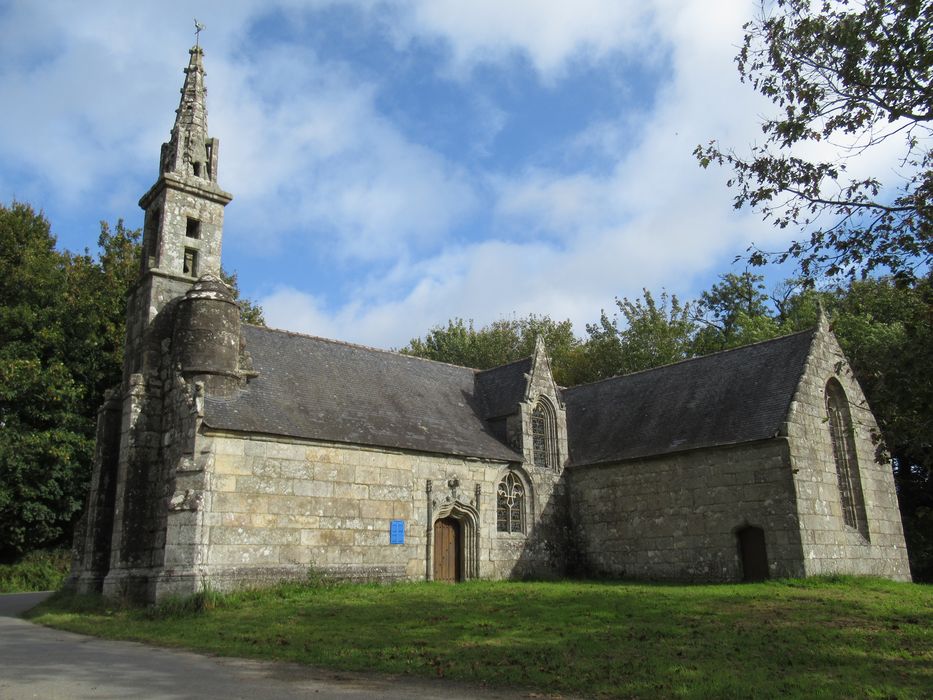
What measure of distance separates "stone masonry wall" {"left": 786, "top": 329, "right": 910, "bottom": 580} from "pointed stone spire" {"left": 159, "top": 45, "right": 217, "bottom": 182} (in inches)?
762

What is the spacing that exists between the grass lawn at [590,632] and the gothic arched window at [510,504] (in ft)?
15.2

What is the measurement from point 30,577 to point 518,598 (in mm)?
23525

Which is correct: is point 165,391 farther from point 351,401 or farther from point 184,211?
point 184,211

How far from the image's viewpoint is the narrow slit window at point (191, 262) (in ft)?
77.5

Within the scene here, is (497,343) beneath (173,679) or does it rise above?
above

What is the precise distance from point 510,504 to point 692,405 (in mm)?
6732

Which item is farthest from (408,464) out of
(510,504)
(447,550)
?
(510,504)

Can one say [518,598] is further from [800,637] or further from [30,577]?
[30,577]

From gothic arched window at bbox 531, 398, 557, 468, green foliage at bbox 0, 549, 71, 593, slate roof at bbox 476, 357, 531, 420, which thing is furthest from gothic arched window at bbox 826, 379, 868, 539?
green foliage at bbox 0, 549, 71, 593

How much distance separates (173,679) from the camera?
10031 mm

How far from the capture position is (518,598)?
57.7 ft

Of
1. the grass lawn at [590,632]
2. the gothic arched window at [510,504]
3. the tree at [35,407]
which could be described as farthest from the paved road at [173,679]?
the tree at [35,407]

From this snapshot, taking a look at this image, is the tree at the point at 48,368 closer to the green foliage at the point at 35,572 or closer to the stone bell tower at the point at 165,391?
the green foliage at the point at 35,572

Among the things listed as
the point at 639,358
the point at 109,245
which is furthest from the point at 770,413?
the point at 109,245
